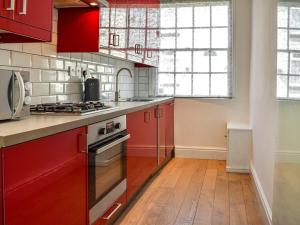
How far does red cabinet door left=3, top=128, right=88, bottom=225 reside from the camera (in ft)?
4.27

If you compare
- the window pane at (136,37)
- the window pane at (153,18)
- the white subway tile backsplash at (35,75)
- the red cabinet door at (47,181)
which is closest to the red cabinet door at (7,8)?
the red cabinet door at (47,181)

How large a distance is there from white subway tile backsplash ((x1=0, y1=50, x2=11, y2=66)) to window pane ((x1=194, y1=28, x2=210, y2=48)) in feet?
10.9

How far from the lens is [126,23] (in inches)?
136

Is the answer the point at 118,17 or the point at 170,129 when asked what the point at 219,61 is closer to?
the point at 170,129

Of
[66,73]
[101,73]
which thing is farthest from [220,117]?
[66,73]

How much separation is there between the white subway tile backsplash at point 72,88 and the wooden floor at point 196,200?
1.08m

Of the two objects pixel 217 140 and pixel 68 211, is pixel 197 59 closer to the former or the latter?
pixel 217 140

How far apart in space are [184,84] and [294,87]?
3.67 metres

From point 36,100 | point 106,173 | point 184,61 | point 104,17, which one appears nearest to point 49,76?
point 36,100

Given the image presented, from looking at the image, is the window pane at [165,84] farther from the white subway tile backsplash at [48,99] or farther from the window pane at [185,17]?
the white subway tile backsplash at [48,99]

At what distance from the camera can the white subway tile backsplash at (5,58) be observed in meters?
2.11

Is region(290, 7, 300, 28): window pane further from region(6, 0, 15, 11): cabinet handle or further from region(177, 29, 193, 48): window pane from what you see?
region(177, 29, 193, 48): window pane

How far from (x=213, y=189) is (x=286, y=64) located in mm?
2184

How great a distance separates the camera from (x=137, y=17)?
3842mm
